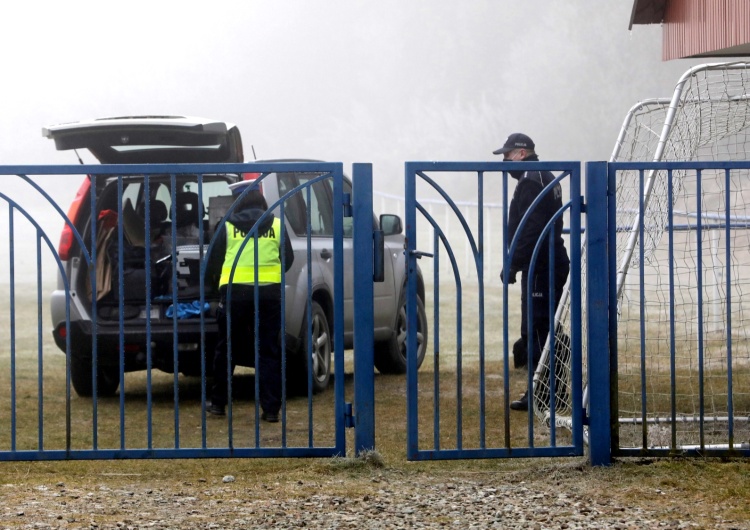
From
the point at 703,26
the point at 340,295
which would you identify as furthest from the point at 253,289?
the point at 703,26

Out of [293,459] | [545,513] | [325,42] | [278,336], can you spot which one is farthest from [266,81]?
[545,513]

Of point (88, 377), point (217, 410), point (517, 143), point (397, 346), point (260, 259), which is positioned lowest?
point (217, 410)

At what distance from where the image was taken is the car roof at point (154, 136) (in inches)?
329

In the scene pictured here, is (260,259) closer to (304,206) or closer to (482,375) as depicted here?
(304,206)

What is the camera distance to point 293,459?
639 cm

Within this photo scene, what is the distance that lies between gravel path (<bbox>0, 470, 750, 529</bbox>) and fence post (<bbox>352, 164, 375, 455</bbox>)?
15.6 inches

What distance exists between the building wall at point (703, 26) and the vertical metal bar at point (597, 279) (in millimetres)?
2750

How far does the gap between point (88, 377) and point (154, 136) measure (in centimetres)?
192

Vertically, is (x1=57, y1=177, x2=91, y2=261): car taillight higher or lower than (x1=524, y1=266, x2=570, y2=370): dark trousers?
higher

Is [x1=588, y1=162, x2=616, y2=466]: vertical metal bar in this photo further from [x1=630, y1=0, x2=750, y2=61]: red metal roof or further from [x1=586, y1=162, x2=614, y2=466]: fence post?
[x1=630, y1=0, x2=750, y2=61]: red metal roof

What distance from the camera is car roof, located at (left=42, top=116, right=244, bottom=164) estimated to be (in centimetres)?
837

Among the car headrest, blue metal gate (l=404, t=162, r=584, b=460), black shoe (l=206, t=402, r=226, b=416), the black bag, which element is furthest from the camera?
the car headrest

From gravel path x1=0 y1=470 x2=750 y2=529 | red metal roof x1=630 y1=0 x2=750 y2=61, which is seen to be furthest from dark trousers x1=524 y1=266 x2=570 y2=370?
gravel path x1=0 y1=470 x2=750 y2=529

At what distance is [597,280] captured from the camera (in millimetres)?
5930
